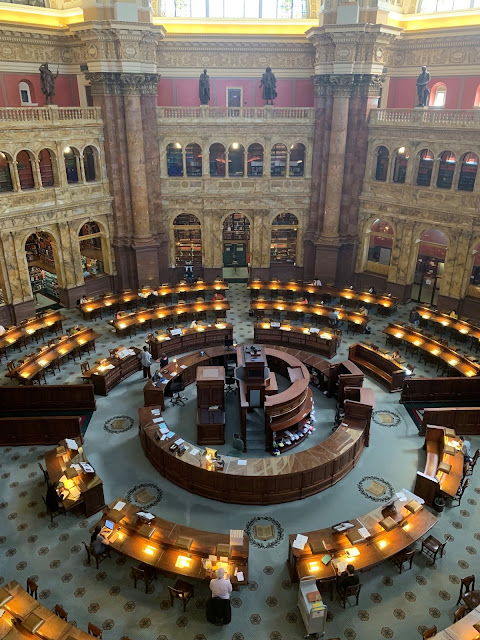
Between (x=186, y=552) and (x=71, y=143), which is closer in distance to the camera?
(x=186, y=552)

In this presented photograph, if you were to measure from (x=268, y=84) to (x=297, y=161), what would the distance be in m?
4.30

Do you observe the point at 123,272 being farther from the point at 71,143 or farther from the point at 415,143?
the point at 415,143

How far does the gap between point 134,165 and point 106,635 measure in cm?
2117

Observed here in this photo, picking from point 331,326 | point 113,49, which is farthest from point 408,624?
point 113,49

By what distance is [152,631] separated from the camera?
9906mm

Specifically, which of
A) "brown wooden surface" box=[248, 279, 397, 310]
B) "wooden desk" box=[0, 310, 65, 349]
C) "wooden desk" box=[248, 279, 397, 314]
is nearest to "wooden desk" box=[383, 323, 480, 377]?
"wooden desk" box=[248, 279, 397, 314]

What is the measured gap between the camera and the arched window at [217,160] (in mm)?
26953

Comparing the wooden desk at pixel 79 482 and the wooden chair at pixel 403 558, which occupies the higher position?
the wooden desk at pixel 79 482

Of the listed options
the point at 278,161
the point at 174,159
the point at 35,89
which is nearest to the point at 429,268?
the point at 278,161

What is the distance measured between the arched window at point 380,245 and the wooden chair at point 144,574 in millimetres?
21768

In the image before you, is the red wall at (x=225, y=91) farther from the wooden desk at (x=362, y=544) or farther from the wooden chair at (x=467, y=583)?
the wooden chair at (x=467, y=583)

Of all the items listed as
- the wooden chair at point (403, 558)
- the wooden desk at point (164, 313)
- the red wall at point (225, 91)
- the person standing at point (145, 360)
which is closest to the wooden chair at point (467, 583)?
the wooden chair at point (403, 558)

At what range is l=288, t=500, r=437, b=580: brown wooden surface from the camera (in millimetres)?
10414

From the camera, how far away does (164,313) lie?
76.5ft
